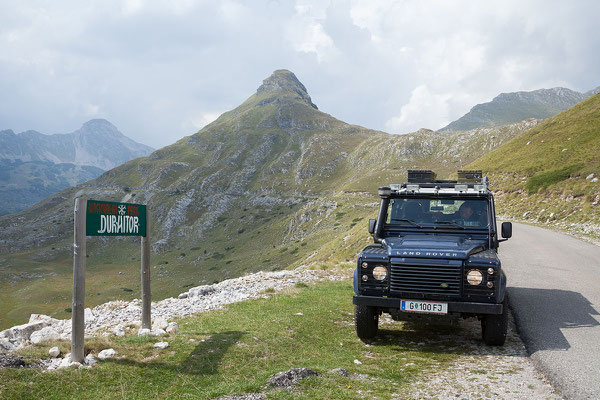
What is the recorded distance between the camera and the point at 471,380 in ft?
19.5

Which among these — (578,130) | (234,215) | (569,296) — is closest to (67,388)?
(569,296)

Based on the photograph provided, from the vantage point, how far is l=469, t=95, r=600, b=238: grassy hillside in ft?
113

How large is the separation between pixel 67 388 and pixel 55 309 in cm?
8708

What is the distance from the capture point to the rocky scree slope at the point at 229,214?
97.9 metres

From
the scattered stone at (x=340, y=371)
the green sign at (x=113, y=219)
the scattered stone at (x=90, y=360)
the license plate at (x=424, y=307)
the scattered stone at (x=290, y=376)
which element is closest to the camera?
the scattered stone at (x=290, y=376)

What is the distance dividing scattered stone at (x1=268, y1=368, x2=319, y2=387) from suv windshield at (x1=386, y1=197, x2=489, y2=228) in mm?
4717

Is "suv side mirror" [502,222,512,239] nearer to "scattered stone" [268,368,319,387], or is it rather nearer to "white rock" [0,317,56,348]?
"scattered stone" [268,368,319,387]

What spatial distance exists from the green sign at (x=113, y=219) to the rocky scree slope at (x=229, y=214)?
70.1 meters

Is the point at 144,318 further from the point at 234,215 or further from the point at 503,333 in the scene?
the point at 234,215

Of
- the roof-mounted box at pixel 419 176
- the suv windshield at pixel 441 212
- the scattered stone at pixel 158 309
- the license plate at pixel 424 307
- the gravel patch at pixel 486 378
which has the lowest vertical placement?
the scattered stone at pixel 158 309

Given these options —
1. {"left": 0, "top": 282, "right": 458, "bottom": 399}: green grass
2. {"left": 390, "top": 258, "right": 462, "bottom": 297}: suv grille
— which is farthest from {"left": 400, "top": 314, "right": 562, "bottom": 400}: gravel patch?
{"left": 390, "top": 258, "right": 462, "bottom": 297}: suv grille

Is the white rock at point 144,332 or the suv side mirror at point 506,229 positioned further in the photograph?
the suv side mirror at point 506,229

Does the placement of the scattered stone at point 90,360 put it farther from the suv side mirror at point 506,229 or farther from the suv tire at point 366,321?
the suv side mirror at point 506,229

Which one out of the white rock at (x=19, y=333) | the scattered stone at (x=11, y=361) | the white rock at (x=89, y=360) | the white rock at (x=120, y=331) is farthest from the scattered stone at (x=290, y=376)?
the white rock at (x=19, y=333)
